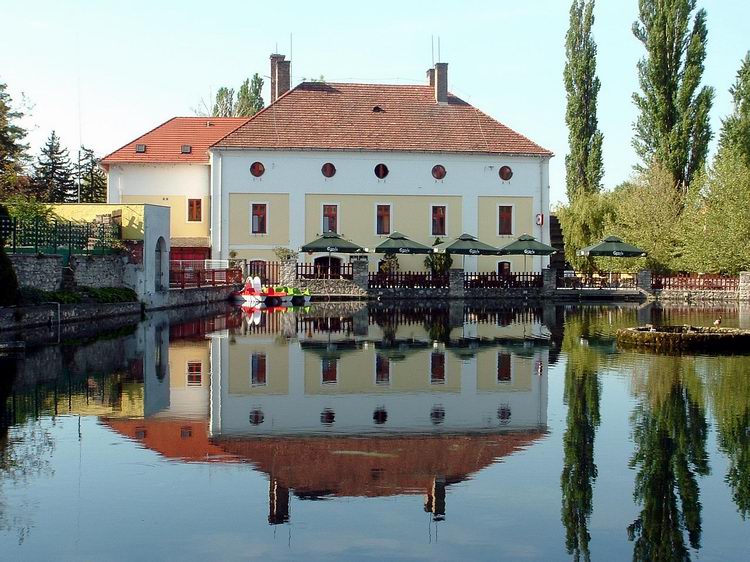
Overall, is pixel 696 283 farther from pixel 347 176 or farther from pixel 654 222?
pixel 347 176

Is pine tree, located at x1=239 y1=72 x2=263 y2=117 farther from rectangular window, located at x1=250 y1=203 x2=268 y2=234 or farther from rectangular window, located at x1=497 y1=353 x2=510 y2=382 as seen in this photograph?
rectangular window, located at x1=497 y1=353 x2=510 y2=382

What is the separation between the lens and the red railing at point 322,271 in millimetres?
47969

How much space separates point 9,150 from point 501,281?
23.8 meters

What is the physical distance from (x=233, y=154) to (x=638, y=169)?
77.1 feet

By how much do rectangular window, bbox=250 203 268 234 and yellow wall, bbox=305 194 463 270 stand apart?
2.08 m

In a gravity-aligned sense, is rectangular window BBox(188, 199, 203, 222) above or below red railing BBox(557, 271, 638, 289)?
above

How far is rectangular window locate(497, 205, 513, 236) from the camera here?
53.5 m

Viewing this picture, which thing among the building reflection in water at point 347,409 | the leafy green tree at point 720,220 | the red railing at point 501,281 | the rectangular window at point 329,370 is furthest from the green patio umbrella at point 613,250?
the rectangular window at point 329,370

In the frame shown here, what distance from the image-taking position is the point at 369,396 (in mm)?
15117

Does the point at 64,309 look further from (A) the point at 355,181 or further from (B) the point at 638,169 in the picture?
(B) the point at 638,169

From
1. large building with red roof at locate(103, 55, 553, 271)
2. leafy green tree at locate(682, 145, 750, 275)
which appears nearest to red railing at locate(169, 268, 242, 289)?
large building with red roof at locate(103, 55, 553, 271)

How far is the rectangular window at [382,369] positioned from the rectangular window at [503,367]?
1.91 metres

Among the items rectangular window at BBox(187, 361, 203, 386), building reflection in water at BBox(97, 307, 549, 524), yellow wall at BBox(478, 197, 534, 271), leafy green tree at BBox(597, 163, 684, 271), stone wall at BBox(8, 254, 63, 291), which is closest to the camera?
building reflection in water at BBox(97, 307, 549, 524)

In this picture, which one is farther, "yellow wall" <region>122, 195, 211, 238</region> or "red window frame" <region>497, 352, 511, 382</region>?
"yellow wall" <region>122, 195, 211, 238</region>
